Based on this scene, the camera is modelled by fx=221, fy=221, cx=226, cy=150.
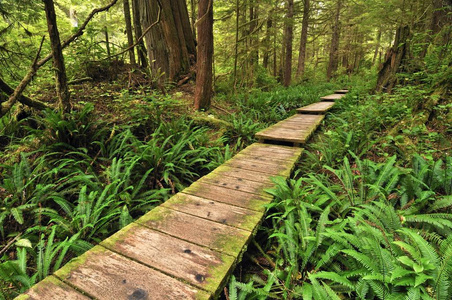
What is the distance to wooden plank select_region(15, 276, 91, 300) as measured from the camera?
56.6 inches

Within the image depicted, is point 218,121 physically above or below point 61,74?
below

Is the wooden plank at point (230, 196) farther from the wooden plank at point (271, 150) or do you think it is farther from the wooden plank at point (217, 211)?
the wooden plank at point (271, 150)

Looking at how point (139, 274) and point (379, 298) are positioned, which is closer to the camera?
point (379, 298)

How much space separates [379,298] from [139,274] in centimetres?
166

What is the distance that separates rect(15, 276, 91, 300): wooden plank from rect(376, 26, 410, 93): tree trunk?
8839 millimetres

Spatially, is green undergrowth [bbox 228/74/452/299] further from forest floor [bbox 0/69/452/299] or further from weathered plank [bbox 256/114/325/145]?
weathered plank [bbox 256/114/325/145]

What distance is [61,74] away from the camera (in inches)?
167

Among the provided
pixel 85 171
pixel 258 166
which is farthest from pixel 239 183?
pixel 85 171

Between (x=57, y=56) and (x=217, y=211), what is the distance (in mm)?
4228

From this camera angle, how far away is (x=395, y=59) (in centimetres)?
761

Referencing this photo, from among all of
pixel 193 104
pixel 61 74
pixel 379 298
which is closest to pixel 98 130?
pixel 61 74

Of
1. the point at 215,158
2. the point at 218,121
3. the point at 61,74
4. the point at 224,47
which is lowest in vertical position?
the point at 215,158

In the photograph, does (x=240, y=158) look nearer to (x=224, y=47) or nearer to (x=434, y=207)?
(x=434, y=207)

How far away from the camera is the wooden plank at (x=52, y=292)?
1437 mm
